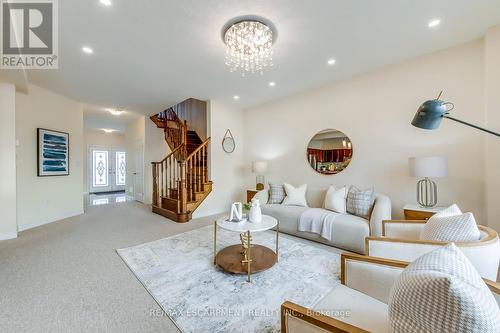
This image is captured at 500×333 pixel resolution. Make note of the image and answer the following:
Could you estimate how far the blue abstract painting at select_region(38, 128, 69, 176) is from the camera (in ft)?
13.3

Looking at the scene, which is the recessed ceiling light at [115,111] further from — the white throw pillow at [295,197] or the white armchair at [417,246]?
the white armchair at [417,246]

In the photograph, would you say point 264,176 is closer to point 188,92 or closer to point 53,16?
point 188,92

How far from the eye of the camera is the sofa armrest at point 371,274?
1255mm

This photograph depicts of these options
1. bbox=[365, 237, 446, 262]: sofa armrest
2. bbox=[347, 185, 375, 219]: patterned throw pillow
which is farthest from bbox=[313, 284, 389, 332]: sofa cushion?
bbox=[347, 185, 375, 219]: patterned throw pillow

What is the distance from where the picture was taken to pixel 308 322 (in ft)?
3.00

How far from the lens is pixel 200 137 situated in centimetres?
632

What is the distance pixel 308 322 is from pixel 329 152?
3490 millimetres

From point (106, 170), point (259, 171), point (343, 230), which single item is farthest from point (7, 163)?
point (106, 170)

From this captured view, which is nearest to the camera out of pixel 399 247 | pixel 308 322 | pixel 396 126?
pixel 308 322

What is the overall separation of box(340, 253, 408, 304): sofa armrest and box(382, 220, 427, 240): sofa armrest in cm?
101

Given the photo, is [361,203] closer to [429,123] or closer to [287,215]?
[287,215]

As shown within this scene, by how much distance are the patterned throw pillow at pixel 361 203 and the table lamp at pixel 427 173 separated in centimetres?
62

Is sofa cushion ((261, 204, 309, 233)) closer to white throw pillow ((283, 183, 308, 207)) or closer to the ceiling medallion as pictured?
white throw pillow ((283, 183, 308, 207))

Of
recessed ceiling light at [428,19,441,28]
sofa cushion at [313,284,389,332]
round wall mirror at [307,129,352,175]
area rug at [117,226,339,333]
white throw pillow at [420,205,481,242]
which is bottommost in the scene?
area rug at [117,226,339,333]
